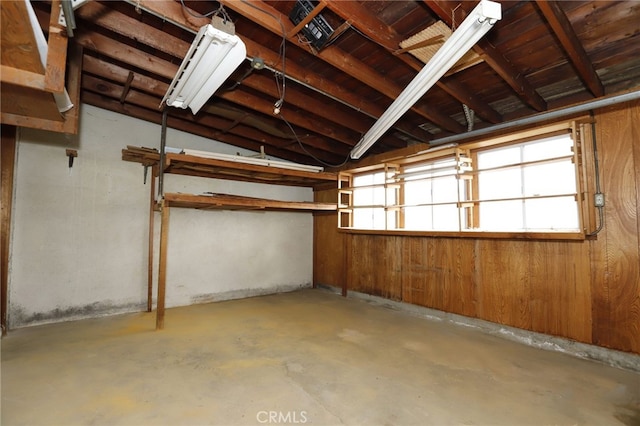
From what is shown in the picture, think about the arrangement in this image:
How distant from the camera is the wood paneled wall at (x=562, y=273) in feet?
7.99

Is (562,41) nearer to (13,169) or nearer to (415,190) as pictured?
(415,190)

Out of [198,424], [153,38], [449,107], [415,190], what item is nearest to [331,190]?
[415,190]

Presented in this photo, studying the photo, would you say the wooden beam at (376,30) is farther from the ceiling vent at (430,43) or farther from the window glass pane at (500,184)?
the window glass pane at (500,184)

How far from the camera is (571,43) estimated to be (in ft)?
6.73

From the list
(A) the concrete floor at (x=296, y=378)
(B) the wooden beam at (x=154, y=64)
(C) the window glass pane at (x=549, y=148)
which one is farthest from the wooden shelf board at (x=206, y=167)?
(C) the window glass pane at (x=549, y=148)

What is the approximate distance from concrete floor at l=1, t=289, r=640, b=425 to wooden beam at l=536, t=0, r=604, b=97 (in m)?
2.39

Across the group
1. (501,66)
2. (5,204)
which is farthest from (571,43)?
(5,204)

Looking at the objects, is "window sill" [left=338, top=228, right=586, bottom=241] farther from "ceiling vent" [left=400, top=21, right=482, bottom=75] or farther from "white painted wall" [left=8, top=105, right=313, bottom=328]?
"white painted wall" [left=8, top=105, right=313, bottom=328]

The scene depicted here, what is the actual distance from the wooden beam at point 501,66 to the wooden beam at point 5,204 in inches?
167

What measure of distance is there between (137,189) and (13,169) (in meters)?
1.18

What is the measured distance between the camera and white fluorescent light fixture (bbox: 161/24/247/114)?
198cm

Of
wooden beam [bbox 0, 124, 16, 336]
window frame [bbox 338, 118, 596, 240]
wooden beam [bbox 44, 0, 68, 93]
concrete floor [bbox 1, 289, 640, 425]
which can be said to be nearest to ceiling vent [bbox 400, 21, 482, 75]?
window frame [bbox 338, 118, 596, 240]

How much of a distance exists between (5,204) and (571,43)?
529 centimetres

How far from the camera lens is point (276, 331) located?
3209mm
